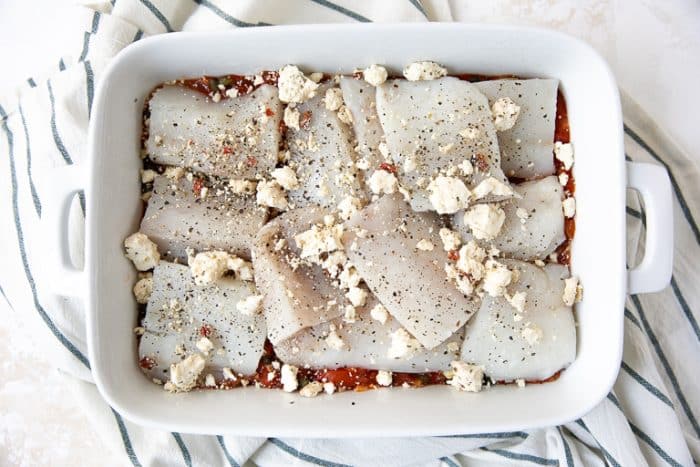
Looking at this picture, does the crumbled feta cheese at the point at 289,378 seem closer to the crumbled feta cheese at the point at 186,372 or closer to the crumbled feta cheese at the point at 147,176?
the crumbled feta cheese at the point at 186,372

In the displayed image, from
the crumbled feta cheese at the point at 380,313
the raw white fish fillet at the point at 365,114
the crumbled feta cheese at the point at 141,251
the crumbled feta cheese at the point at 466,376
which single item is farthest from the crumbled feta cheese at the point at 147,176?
the crumbled feta cheese at the point at 466,376

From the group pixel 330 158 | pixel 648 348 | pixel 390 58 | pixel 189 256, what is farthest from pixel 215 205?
pixel 648 348

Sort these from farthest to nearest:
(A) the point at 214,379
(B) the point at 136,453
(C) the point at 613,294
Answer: (B) the point at 136,453 → (A) the point at 214,379 → (C) the point at 613,294

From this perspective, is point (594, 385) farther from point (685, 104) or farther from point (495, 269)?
point (685, 104)

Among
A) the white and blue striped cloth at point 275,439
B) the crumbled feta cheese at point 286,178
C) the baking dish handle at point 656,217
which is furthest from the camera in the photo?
the white and blue striped cloth at point 275,439

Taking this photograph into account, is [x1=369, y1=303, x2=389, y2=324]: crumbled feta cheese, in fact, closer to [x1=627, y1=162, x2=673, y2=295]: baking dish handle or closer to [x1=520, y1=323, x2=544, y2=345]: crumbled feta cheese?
[x1=520, y1=323, x2=544, y2=345]: crumbled feta cheese

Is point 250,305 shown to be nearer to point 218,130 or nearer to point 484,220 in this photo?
point 218,130
